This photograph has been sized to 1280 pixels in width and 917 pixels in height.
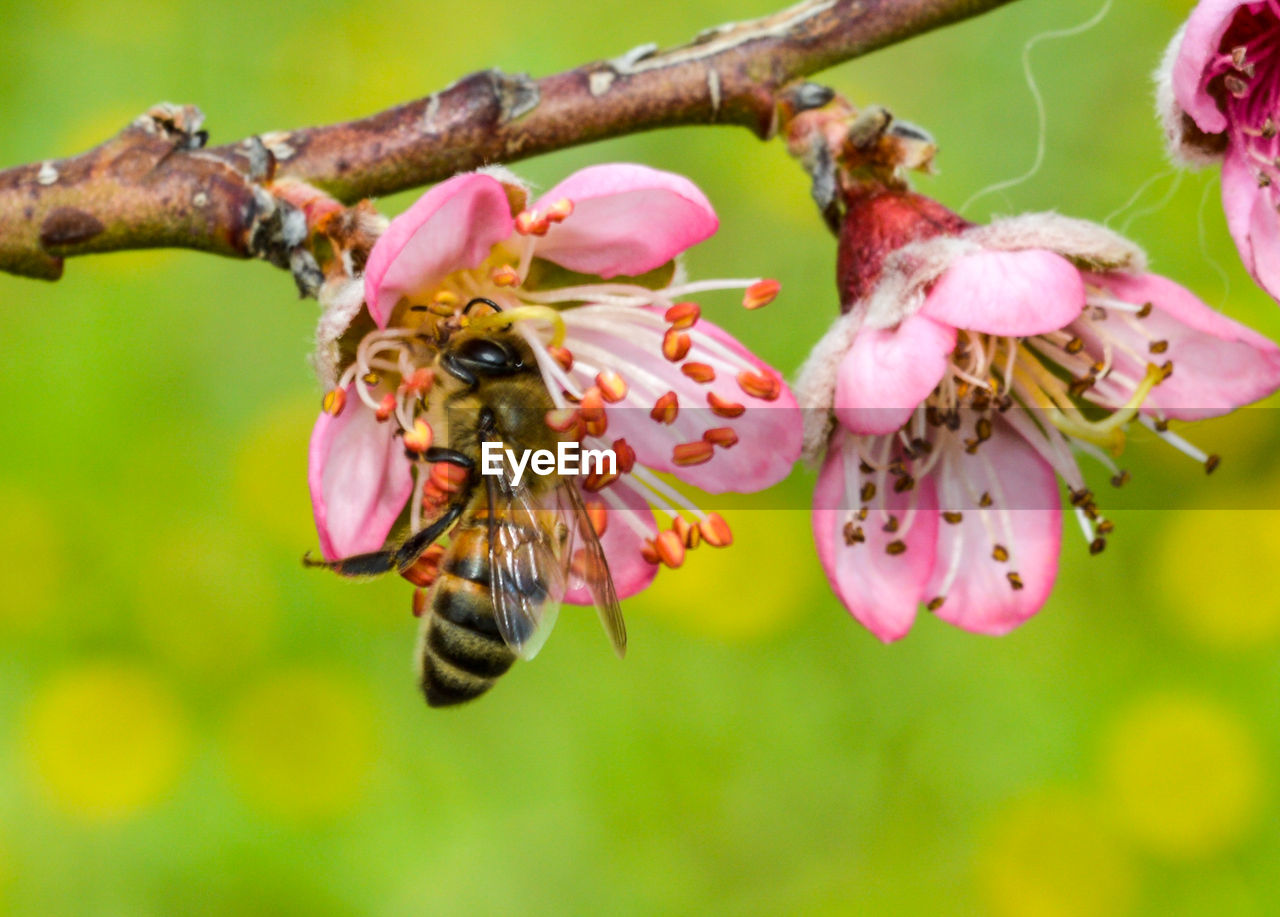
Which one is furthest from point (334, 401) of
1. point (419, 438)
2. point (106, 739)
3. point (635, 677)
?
point (106, 739)

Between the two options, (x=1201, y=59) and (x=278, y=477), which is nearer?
(x=1201, y=59)

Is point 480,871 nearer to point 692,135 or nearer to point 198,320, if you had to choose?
point 198,320

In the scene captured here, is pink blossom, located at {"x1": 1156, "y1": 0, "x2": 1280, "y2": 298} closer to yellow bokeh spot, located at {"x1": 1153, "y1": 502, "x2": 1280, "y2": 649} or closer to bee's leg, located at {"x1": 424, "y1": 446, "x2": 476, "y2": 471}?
bee's leg, located at {"x1": 424, "y1": 446, "x2": 476, "y2": 471}

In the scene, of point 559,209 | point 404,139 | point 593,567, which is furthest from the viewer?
point 404,139

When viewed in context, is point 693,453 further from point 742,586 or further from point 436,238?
point 742,586

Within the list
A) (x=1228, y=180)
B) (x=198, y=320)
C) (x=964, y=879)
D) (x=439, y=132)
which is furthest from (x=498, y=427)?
(x=198, y=320)

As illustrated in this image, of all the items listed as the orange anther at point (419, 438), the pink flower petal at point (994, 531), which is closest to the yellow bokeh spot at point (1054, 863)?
the pink flower petal at point (994, 531)
